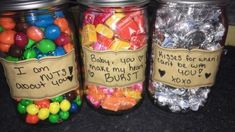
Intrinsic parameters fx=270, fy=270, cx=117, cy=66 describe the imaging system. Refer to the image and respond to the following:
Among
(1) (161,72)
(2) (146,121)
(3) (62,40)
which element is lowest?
(2) (146,121)

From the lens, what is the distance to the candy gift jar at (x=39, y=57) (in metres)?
0.60

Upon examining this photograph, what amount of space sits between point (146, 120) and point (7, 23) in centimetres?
42

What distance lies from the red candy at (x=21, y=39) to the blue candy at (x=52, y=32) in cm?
5

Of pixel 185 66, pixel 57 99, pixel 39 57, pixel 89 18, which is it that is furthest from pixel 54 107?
pixel 185 66

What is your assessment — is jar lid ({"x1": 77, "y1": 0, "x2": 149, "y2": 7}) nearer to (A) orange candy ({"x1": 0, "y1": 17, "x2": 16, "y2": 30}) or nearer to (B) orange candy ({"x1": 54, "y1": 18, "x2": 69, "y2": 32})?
(B) orange candy ({"x1": 54, "y1": 18, "x2": 69, "y2": 32})

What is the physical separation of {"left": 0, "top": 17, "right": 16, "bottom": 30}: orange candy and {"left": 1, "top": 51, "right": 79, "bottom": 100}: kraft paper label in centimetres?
8

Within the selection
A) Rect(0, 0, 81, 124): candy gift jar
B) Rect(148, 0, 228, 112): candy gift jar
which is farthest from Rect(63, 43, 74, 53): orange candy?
Rect(148, 0, 228, 112): candy gift jar

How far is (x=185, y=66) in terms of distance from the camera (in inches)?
26.5

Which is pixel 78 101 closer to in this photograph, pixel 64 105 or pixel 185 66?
pixel 64 105

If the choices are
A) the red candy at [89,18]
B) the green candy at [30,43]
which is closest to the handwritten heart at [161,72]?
the red candy at [89,18]

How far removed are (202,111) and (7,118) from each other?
1.74ft

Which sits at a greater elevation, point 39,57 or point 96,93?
point 39,57

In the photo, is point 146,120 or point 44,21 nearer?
point 44,21

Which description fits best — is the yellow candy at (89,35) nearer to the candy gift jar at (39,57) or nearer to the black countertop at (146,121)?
the candy gift jar at (39,57)
